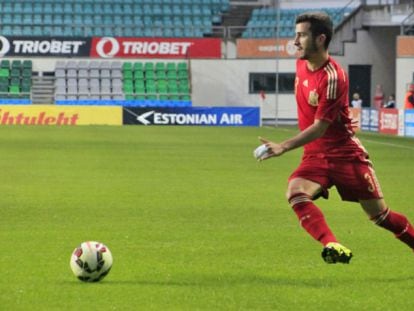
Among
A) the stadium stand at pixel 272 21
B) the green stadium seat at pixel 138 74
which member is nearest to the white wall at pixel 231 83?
the stadium stand at pixel 272 21

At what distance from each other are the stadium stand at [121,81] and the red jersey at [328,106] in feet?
143

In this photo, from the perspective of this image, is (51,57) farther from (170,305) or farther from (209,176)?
(170,305)

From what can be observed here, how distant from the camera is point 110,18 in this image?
57.1 metres

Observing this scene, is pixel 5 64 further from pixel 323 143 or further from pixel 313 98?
pixel 313 98

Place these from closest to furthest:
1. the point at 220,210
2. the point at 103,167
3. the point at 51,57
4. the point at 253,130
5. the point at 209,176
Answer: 1. the point at 220,210
2. the point at 209,176
3. the point at 103,167
4. the point at 253,130
5. the point at 51,57

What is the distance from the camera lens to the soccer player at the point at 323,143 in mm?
9039

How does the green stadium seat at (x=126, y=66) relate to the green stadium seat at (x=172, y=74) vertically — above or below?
above

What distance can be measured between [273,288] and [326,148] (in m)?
1.25

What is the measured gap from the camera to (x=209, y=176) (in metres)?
22.0

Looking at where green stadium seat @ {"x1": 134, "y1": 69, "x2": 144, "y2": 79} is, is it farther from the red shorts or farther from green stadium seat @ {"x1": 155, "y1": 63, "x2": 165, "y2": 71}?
the red shorts

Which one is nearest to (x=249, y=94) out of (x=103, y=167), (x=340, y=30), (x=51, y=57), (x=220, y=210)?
(x=340, y=30)

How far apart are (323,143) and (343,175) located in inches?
11.9

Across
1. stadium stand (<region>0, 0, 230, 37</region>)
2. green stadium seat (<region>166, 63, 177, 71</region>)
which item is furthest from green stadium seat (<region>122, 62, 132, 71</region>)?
green stadium seat (<region>166, 63, 177, 71</region>)

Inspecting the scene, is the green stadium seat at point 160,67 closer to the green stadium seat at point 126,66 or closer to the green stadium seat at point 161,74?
the green stadium seat at point 161,74
